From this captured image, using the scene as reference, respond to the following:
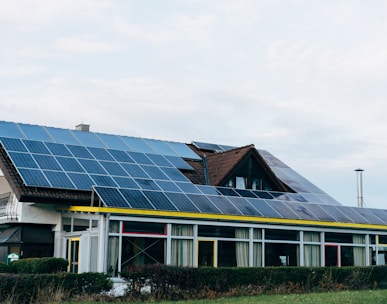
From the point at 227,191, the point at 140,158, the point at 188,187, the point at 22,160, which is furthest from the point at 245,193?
the point at 22,160

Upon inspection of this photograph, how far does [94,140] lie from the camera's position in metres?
31.1

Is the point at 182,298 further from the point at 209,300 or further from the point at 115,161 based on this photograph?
the point at 115,161

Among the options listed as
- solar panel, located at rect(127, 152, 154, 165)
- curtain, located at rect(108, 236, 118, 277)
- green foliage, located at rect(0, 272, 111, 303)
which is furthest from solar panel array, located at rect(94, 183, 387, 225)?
green foliage, located at rect(0, 272, 111, 303)

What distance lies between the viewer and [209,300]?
19016mm

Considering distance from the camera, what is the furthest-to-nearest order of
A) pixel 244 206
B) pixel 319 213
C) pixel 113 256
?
pixel 319 213, pixel 244 206, pixel 113 256

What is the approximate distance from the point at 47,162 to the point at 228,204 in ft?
25.0

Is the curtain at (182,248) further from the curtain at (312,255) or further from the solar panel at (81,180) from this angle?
the curtain at (312,255)

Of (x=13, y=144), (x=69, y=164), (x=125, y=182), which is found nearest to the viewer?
(x=125, y=182)

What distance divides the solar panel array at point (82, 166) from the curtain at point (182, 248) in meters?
2.89

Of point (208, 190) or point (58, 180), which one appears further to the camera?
point (208, 190)

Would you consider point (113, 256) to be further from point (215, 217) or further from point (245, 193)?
point (245, 193)

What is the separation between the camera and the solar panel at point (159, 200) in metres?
23.7

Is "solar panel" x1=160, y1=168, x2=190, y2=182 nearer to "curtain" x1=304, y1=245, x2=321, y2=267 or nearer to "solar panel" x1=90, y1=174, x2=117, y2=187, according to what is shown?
"solar panel" x1=90, y1=174, x2=117, y2=187

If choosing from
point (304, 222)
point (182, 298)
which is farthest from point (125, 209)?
point (304, 222)
